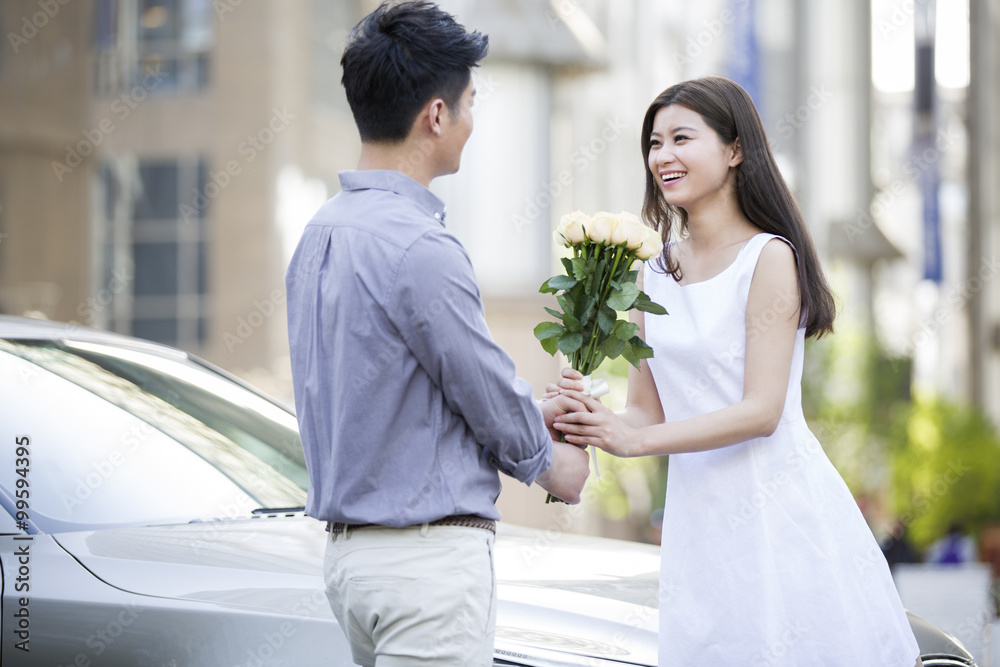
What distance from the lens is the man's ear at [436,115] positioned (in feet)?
6.65

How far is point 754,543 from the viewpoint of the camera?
232cm

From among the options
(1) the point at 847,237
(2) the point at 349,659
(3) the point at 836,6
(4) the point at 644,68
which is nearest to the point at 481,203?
(4) the point at 644,68

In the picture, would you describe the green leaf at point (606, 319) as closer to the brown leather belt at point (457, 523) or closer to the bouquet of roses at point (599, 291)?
the bouquet of roses at point (599, 291)

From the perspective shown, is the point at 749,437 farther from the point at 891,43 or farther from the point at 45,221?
the point at 891,43

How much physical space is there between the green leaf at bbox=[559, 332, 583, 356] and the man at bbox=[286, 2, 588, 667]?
1.82 feet

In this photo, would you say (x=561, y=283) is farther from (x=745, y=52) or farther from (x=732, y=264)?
(x=745, y=52)

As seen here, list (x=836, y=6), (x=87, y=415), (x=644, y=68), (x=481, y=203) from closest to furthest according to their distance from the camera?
(x=87, y=415), (x=481, y=203), (x=644, y=68), (x=836, y=6)

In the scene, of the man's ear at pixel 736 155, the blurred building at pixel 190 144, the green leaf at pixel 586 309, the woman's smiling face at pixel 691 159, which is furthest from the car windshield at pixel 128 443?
the blurred building at pixel 190 144

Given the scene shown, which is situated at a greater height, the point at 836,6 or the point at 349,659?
the point at 836,6

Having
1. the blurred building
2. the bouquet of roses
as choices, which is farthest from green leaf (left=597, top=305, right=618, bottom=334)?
the blurred building

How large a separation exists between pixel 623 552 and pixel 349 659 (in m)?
1.13

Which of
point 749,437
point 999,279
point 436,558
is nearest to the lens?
point 436,558

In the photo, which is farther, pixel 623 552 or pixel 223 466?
pixel 623 552

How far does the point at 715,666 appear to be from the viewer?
2318 mm
